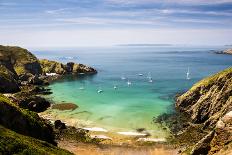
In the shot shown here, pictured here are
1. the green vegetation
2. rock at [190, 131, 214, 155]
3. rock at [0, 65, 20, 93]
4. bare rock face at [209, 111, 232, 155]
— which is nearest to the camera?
bare rock face at [209, 111, 232, 155]

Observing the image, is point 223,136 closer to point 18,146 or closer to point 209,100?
point 18,146

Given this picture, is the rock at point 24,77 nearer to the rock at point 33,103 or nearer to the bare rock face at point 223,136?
the rock at point 33,103

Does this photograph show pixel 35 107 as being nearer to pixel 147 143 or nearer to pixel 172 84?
pixel 147 143

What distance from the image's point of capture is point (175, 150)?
76.6 meters

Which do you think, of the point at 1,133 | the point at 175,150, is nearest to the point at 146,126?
the point at 175,150

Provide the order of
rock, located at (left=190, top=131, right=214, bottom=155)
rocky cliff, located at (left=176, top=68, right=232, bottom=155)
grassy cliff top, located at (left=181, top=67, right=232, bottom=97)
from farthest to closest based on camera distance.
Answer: grassy cliff top, located at (left=181, top=67, right=232, bottom=97) < rocky cliff, located at (left=176, top=68, right=232, bottom=155) < rock, located at (left=190, top=131, right=214, bottom=155)

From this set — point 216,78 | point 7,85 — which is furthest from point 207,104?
point 7,85

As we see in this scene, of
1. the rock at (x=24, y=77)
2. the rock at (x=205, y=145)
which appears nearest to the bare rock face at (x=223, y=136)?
the rock at (x=205, y=145)

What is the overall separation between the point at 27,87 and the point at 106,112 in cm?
5927

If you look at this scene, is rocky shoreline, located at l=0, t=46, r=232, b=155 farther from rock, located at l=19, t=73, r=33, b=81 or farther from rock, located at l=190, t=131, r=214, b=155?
rock, located at l=19, t=73, r=33, b=81

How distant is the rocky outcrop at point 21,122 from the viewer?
65.9 m

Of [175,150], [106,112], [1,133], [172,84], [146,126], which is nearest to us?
[1,133]

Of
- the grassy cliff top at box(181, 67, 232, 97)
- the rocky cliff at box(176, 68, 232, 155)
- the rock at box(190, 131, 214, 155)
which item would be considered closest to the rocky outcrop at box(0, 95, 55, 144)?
the rocky cliff at box(176, 68, 232, 155)

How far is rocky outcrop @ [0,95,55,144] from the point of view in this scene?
65.9 metres
